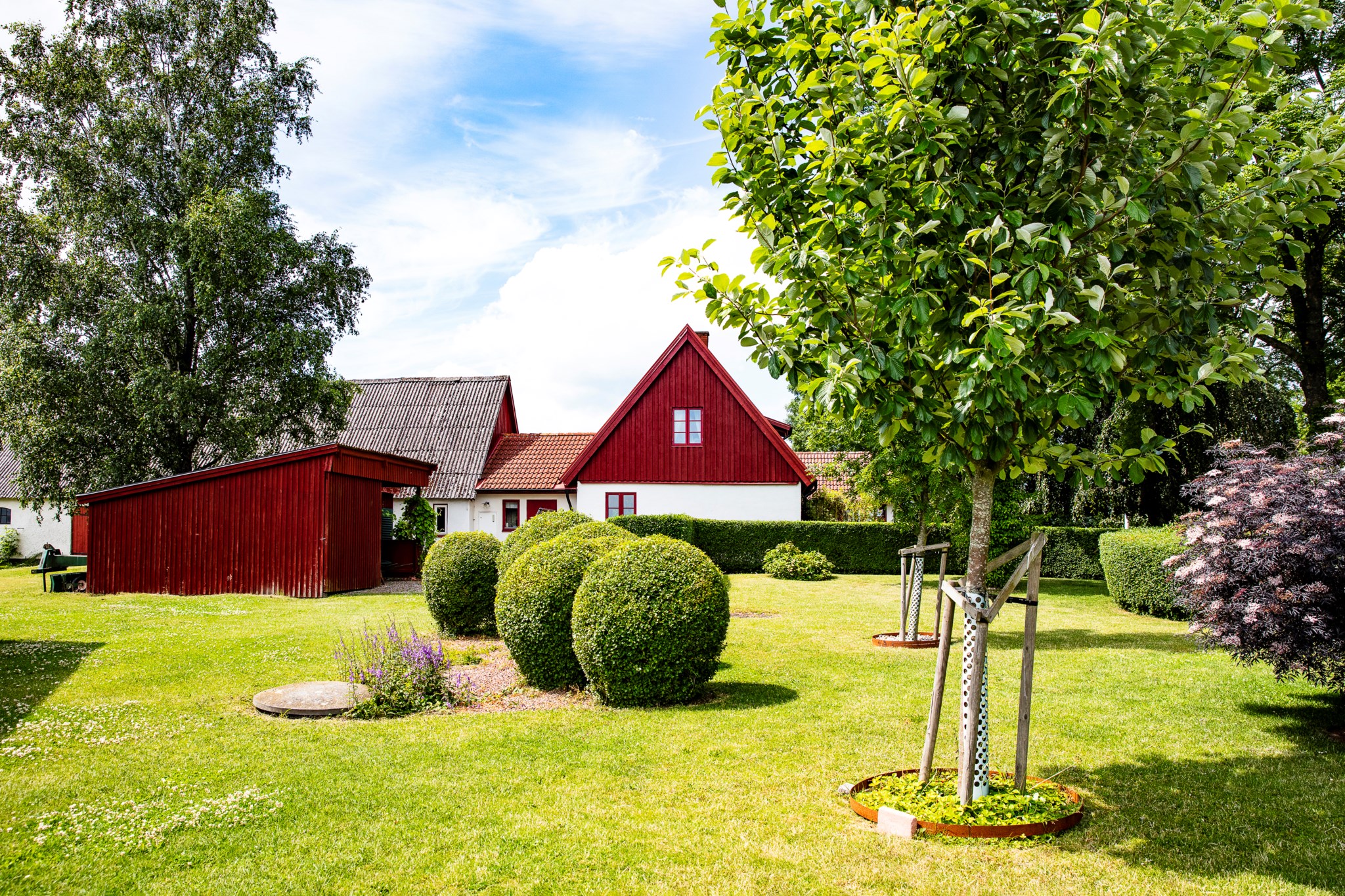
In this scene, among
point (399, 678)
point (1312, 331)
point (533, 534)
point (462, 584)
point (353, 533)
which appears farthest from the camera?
point (1312, 331)

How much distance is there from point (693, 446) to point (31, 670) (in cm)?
2129

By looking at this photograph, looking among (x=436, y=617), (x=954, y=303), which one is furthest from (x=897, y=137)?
(x=436, y=617)

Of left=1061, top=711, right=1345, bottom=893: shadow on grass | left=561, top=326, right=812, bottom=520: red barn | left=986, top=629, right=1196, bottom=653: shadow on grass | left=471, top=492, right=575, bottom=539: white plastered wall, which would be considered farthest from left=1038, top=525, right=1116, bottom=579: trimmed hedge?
left=1061, top=711, right=1345, bottom=893: shadow on grass

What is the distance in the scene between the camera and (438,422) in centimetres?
3594

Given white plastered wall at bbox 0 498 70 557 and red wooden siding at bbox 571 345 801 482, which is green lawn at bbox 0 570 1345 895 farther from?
white plastered wall at bbox 0 498 70 557

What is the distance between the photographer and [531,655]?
9.41 metres

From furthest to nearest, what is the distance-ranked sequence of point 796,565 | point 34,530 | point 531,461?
1. point 34,530
2. point 531,461
3. point 796,565

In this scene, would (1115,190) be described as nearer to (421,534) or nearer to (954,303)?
(954,303)

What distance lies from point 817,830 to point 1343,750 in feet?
16.8

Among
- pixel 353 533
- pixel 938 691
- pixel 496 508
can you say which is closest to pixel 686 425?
pixel 496 508

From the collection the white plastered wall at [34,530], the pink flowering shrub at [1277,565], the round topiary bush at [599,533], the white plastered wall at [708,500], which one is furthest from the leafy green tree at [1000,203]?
the white plastered wall at [34,530]

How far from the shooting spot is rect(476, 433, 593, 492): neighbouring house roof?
3262 cm

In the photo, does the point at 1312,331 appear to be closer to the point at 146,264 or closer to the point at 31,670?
the point at 31,670

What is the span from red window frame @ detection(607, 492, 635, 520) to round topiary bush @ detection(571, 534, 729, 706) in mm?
21085
